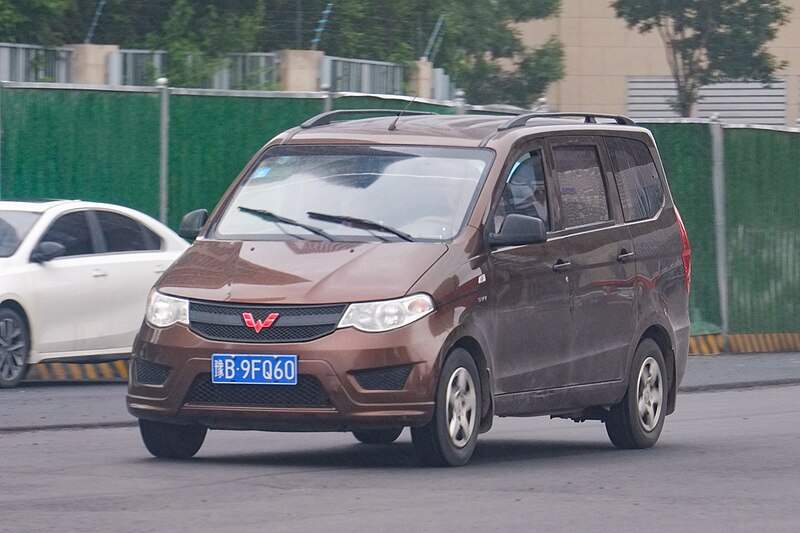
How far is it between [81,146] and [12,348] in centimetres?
339

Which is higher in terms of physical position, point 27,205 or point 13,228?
point 27,205

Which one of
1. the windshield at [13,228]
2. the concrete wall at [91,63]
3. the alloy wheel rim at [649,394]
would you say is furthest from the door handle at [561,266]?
the concrete wall at [91,63]

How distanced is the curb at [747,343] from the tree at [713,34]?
26277 mm

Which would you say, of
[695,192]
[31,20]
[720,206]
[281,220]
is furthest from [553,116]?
[31,20]

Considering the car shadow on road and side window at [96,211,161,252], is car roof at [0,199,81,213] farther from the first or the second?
the car shadow on road

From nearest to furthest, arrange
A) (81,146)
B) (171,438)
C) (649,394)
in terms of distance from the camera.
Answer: (171,438) < (649,394) < (81,146)

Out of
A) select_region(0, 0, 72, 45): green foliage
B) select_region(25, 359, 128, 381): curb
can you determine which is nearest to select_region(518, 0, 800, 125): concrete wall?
select_region(0, 0, 72, 45): green foliage

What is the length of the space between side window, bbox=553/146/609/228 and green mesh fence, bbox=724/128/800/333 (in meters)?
9.49

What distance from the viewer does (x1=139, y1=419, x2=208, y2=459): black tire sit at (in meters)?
9.59

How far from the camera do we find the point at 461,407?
9.29 m

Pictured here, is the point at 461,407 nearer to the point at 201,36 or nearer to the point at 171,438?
the point at 171,438

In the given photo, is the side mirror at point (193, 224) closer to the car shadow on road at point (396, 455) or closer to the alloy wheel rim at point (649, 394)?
the car shadow on road at point (396, 455)

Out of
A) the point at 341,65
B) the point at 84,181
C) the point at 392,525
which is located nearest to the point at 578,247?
the point at 392,525

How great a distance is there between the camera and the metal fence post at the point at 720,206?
2008 cm
